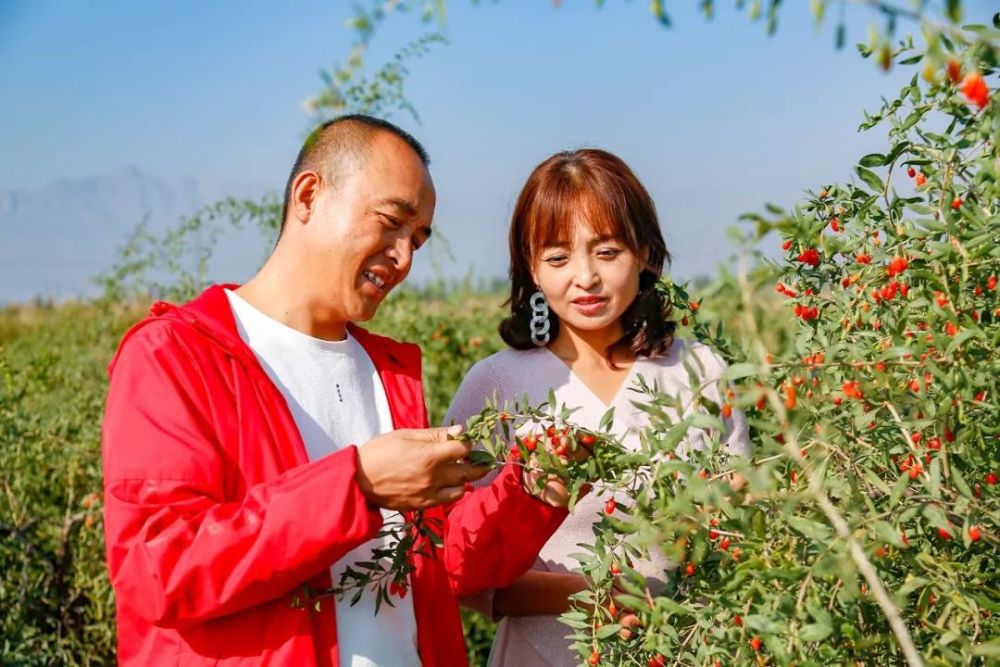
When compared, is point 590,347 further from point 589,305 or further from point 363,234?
point 363,234

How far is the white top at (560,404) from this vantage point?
88.2 inches

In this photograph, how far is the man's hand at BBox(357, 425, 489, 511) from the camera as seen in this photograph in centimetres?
164

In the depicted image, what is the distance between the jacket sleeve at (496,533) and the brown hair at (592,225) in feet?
1.81

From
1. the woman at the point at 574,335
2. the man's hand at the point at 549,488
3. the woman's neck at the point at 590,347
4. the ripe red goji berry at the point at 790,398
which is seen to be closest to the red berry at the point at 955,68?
the ripe red goji berry at the point at 790,398

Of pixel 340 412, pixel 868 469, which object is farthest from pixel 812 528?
pixel 340 412

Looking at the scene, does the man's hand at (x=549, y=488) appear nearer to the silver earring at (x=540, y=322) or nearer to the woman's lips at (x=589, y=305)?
the woman's lips at (x=589, y=305)

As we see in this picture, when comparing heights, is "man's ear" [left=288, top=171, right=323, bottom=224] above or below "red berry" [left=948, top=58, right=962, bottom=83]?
above

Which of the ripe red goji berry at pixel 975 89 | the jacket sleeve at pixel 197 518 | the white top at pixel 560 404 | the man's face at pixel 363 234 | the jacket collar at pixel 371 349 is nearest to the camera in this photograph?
the ripe red goji berry at pixel 975 89

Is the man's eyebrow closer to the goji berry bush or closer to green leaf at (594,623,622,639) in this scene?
the goji berry bush

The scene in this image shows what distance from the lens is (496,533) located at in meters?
2.00

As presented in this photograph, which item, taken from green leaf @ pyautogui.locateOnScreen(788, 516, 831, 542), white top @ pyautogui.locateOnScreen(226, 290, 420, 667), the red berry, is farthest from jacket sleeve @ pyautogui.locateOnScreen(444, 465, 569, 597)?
the red berry

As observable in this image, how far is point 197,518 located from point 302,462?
0.74ft

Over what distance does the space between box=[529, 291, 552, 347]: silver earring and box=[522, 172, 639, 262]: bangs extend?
124 millimetres

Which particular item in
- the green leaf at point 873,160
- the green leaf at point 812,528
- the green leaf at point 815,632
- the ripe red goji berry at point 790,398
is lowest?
the green leaf at point 815,632
